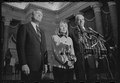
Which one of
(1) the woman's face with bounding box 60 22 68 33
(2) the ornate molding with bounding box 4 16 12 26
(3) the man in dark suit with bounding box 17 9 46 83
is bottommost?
(3) the man in dark suit with bounding box 17 9 46 83

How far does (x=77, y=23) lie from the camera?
15.8ft

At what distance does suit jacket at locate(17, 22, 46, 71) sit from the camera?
447 cm

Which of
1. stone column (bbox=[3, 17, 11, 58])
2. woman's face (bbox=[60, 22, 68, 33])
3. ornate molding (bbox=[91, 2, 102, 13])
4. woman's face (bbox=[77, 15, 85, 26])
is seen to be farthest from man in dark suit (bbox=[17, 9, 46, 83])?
→ ornate molding (bbox=[91, 2, 102, 13])

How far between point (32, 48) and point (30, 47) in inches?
2.2

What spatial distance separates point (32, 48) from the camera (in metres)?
4.56

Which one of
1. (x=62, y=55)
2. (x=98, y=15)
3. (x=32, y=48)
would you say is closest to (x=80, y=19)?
(x=98, y=15)

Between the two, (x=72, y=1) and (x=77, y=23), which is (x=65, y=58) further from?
(x=72, y=1)

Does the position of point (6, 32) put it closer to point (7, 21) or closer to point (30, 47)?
point (7, 21)

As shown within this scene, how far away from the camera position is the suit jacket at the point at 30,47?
176 inches

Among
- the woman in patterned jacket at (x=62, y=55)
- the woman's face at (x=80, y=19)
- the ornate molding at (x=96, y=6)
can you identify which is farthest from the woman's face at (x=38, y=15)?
the ornate molding at (x=96, y=6)

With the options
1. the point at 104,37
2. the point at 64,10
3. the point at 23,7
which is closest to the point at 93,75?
the point at 104,37

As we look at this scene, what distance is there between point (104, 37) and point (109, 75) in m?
0.97

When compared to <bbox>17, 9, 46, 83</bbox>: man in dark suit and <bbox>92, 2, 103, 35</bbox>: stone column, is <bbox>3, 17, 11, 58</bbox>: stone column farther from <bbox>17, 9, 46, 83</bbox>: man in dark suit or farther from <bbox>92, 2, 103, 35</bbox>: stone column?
<bbox>92, 2, 103, 35</bbox>: stone column

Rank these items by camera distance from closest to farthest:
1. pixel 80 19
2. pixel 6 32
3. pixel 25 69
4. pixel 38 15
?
pixel 25 69
pixel 6 32
pixel 38 15
pixel 80 19
